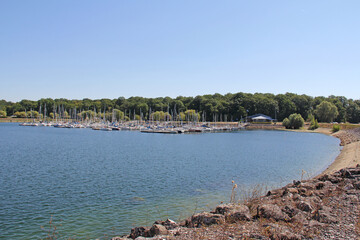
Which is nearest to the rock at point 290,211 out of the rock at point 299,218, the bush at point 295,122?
the rock at point 299,218

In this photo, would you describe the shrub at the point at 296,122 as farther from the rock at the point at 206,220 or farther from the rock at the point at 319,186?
the rock at the point at 206,220

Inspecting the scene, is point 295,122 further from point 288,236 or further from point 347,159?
point 288,236

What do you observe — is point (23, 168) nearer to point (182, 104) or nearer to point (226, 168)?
point (226, 168)

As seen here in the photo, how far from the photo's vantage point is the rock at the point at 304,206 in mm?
12784

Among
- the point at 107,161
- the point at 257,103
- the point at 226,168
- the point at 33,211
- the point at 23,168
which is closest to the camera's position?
the point at 33,211

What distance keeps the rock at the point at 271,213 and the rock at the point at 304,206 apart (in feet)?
6.03

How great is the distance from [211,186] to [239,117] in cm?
15084

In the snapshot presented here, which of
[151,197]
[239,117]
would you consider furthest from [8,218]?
[239,117]

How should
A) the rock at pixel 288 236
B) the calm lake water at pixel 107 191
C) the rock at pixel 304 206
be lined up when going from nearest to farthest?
the rock at pixel 288 236, the rock at pixel 304 206, the calm lake water at pixel 107 191

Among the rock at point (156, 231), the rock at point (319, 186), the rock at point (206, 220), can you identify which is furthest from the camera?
the rock at point (319, 186)

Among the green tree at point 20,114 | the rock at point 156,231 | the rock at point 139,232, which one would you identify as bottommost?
the rock at point 139,232

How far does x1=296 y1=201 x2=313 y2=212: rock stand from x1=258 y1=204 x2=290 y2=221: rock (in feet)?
6.03

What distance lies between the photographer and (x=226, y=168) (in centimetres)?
3266

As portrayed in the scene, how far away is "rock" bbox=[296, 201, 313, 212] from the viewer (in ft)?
41.9
